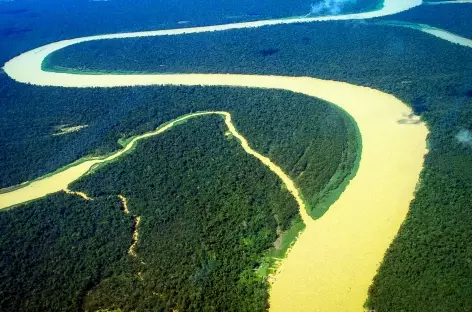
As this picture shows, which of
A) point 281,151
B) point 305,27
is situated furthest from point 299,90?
point 305,27

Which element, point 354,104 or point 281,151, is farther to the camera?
point 354,104

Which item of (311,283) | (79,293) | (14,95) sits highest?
(14,95)

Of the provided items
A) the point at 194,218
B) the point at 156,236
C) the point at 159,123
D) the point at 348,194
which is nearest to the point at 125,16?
the point at 159,123

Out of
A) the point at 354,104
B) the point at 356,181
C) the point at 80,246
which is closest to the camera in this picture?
the point at 80,246

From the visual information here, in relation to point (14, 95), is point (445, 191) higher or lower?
lower

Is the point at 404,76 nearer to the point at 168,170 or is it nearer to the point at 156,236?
the point at 168,170

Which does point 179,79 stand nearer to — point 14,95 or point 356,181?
point 14,95
